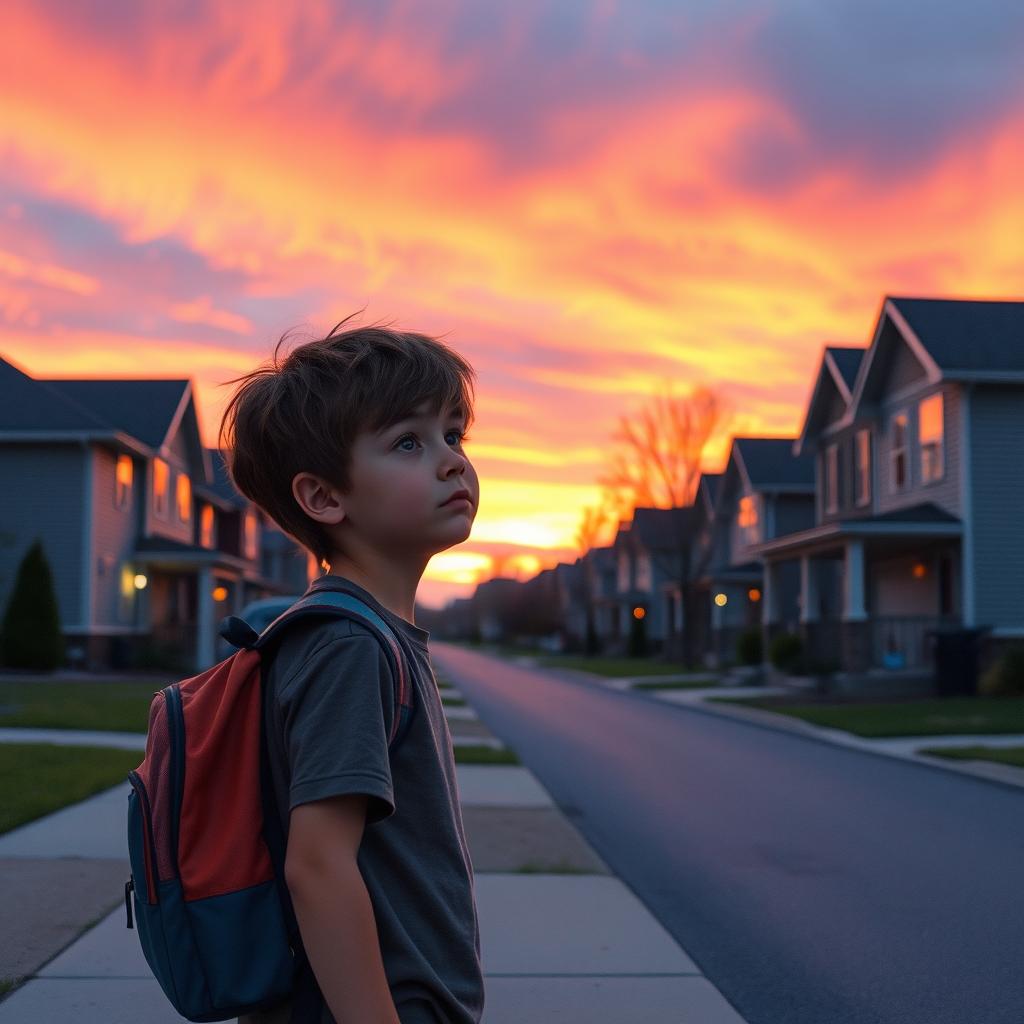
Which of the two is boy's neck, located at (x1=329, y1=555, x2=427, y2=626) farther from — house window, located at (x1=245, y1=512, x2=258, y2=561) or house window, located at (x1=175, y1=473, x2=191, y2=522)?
house window, located at (x1=245, y1=512, x2=258, y2=561)

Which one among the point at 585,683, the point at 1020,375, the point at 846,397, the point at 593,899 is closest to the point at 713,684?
the point at 585,683

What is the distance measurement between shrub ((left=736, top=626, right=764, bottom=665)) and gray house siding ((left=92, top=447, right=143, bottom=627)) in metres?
16.0

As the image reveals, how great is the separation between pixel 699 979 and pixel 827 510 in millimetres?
27903

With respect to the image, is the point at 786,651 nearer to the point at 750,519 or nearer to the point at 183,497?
the point at 750,519

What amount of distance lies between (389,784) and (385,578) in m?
0.41

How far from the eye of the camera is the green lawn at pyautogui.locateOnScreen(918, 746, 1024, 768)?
499 inches

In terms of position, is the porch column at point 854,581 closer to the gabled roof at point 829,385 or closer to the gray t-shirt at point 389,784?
the gabled roof at point 829,385

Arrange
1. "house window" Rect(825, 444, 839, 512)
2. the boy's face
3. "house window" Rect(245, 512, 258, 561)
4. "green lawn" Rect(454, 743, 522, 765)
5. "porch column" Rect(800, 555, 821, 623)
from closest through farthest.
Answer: the boy's face
"green lawn" Rect(454, 743, 522, 765)
"porch column" Rect(800, 555, 821, 623)
"house window" Rect(825, 444, 839, 512)
"house window" Rect(245, 512, 258, 561)

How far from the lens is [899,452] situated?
2694cm

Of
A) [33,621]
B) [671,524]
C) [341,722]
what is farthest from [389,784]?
[671,524]

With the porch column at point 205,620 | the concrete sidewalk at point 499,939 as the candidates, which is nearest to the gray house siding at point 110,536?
the porch column at point 205,620

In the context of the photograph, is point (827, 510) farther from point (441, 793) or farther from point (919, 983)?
point (441, 793)

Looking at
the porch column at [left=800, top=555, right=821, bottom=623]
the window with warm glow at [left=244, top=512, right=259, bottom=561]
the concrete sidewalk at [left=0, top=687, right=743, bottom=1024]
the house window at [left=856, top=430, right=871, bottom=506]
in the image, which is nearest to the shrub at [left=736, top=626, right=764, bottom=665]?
the porch column at [left=800, top=555, right=821, bottom=623]

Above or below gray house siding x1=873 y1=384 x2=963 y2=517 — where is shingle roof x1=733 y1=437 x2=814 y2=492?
above
